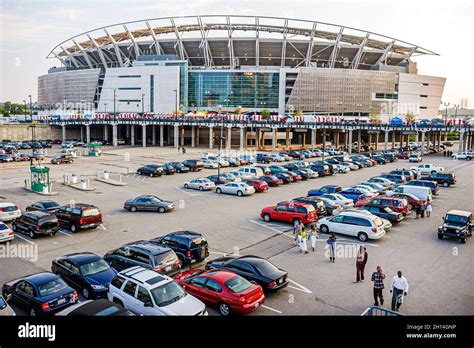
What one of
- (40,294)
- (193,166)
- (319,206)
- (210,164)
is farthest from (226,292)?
(210,164)

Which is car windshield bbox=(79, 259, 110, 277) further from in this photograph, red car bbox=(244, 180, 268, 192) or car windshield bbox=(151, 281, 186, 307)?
red car bbox=(244, 180, 268, 192)

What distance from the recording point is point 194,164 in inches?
1802

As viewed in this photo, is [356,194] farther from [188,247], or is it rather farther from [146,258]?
[146,258]

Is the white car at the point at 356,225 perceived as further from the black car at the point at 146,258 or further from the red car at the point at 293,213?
the black car at the point at 146,258

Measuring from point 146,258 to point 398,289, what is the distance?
7754 mm

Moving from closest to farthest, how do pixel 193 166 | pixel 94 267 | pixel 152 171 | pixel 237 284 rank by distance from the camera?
pixel 237 284
pixel 94 267
pixel 152 171
pixel 193 166

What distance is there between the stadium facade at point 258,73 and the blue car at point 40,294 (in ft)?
330

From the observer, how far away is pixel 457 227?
19.2 metres

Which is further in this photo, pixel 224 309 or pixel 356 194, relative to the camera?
pixel 356 194

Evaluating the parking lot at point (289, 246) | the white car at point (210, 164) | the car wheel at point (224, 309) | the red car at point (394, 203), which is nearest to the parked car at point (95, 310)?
the car wheel at point (224, 309)

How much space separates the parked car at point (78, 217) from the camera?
20.6 meters
